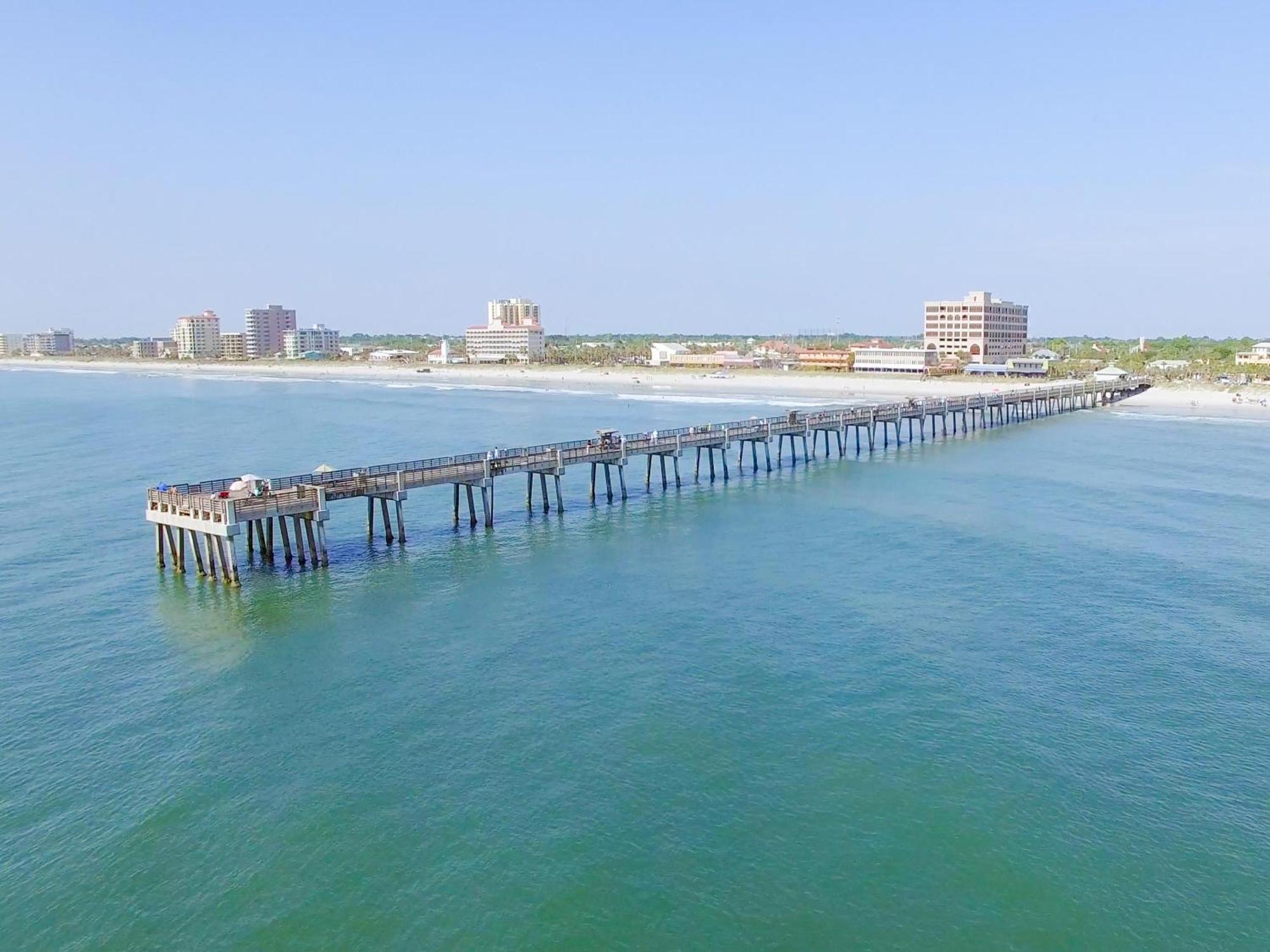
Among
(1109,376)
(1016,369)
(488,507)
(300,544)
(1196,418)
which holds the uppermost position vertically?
(1016,369)

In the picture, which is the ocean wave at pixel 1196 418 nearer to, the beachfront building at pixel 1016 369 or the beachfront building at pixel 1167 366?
the beachfront building at pixel 1016 369

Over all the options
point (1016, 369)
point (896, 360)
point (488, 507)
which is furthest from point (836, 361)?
point (488, 507)

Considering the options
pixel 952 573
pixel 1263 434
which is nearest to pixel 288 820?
pixel 952 573

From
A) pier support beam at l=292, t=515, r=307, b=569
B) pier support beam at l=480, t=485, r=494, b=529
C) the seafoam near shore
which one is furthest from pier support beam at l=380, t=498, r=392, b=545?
the seafoam near shore

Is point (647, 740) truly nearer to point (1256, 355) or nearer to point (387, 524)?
point (387, 524)

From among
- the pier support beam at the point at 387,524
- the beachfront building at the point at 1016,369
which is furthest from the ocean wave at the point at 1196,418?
the pier support beam at the point at 387,524

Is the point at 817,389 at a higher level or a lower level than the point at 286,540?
higher

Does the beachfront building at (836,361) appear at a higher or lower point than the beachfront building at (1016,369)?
higher
